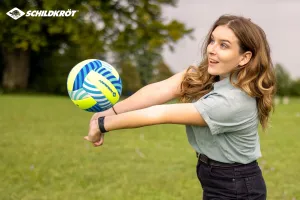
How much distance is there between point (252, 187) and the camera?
3164 mm

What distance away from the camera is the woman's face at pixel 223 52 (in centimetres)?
300

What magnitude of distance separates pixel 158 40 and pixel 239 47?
27028 mm

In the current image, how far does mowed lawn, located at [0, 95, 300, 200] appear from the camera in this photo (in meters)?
5.69

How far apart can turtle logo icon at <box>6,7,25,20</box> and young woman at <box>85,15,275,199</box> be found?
27.1m

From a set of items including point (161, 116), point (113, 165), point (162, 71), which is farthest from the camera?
point (162, 71)

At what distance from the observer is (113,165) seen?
279 inches

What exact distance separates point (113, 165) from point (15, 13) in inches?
974

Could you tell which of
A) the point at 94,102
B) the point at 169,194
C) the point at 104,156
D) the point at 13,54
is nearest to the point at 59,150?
the point at 104,156

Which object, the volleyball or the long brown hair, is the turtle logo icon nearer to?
the volleyball

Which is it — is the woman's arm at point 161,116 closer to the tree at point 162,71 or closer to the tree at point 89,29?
the tree at point 89,29

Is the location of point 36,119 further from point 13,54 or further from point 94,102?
point 13,54

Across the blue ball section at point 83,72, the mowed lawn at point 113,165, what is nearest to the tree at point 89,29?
the mowed lawn at point 113,165

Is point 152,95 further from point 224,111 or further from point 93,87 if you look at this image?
point 224,111

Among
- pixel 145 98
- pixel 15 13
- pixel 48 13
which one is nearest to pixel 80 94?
pixel 145 98
